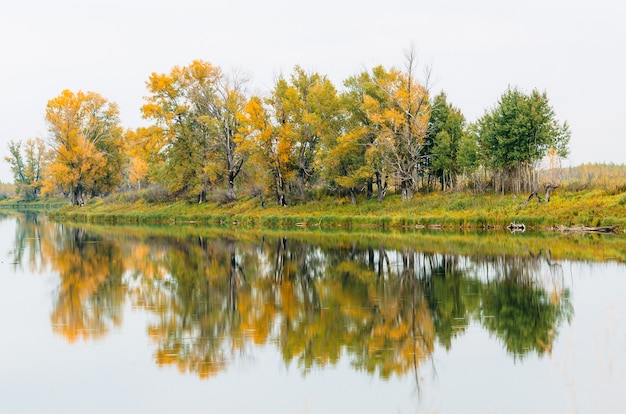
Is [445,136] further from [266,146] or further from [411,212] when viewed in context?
[266,146]

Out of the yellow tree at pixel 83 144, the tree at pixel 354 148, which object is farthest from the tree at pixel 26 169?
the tree at pixel 354 148

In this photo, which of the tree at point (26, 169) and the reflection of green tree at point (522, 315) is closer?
the reflection of green tree at point (522, 315)

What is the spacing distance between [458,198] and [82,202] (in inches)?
1750

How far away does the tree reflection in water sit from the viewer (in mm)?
11227

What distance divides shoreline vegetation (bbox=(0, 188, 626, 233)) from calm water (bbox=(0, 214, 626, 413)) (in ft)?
28.9

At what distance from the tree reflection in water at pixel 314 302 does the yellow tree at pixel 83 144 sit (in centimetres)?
3848

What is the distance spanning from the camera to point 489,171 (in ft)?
139

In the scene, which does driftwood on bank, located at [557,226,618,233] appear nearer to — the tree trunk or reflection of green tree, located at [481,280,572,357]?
the tree trunk

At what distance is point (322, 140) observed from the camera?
4594cm

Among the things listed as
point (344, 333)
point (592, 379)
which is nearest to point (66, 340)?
point (344, 333)

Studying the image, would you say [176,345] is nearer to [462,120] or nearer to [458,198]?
[458,198]

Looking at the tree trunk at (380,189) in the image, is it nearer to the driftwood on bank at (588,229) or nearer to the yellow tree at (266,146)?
the yellow tree at (266,146)

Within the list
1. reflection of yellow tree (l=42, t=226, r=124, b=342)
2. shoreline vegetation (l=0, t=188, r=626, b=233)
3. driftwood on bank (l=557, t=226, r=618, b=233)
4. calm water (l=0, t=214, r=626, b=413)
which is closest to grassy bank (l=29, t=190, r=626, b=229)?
shoreline vegetation (l=0, t=188, r=626, b=233)

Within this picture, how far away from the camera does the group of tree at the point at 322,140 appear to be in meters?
39.5
